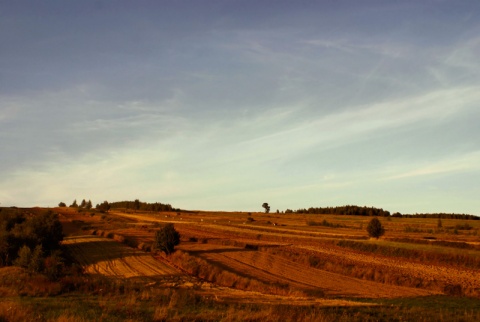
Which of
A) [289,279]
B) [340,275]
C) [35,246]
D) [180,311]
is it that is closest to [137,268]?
[35,246]

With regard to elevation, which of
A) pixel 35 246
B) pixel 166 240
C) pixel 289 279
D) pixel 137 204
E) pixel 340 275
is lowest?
pixel 289 279

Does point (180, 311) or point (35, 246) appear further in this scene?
point (35, 246)

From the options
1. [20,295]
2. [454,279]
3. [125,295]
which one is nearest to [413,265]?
Result: [454,279]

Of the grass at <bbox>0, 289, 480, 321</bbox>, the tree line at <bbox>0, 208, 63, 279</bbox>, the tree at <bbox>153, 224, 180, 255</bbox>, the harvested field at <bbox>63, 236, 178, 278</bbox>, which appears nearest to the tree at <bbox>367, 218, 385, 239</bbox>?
the tree at <bbox>153, 224, 180, 255</bbox>

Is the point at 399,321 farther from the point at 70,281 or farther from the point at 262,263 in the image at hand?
the point at 262,263

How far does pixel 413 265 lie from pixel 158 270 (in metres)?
26.4

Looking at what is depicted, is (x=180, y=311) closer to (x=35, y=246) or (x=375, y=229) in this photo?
(x=35, y=246)

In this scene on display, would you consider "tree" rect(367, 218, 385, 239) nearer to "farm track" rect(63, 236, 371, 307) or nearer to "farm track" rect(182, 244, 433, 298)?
"farm track" rect(182, 244, 433, 298)

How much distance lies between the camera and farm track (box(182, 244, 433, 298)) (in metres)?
30.9

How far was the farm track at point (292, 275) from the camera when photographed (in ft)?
101

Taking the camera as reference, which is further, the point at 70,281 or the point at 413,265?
the point at 413,265

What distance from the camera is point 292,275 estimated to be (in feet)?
124

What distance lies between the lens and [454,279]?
3656 centimetres

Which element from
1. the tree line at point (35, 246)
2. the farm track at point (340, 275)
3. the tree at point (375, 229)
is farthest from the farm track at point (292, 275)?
the tree at point (375, 229)
